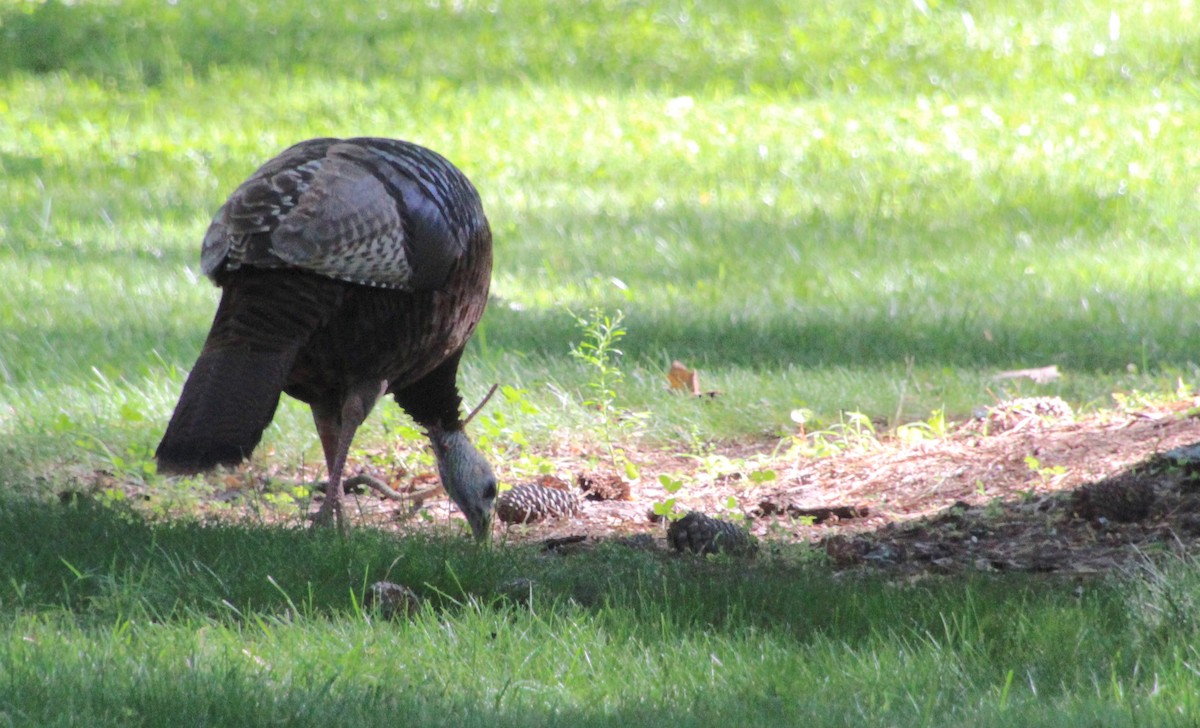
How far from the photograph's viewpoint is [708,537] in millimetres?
5203

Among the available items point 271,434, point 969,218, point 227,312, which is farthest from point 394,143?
point 969,218

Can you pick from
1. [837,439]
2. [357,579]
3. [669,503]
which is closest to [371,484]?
[669,503]

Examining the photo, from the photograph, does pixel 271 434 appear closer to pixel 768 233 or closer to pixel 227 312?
pixel 227 312

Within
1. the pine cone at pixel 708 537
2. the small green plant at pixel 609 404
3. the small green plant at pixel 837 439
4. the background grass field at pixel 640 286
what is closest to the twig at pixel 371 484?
the background grass field at pixel 640 286

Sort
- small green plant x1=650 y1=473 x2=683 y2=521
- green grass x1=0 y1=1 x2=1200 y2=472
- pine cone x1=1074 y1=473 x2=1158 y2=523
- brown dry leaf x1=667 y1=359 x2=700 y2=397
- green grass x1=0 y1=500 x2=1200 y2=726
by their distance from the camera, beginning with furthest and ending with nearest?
green grass x1=0 y1=1 x2=1200 y2=472, brown dry leaf x1=667 y1=359 x2=700 y2=397, small green plant x1=650 y1=473 x2=683 y2=521, pine cone x1=1074 y1=473 x2=1158 y2=523, green grass x1=0 y1=500 x2=1200 y2=726

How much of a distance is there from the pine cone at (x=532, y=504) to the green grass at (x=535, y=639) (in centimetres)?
96

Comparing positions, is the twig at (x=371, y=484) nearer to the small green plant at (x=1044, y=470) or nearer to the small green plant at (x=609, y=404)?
the small green plant at (x=609, y=404)

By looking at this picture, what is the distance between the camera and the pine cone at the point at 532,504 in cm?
596

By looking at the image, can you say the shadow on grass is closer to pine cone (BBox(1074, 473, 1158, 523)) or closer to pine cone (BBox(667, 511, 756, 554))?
pine cone (BBox(667, 511, 756, 554))

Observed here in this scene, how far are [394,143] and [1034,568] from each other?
8.42 feet

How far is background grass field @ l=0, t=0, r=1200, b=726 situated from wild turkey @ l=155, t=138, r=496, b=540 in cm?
44

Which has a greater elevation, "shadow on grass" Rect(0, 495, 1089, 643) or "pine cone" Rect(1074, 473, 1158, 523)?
"shadow on grass" Rect(0, 495, 1089, 643)

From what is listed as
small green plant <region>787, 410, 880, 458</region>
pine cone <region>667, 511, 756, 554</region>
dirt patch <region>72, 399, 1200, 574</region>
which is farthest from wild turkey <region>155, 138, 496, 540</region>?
small green plant <region>787, 410, 880, 458</region>

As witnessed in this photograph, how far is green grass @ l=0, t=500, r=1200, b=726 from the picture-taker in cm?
350
